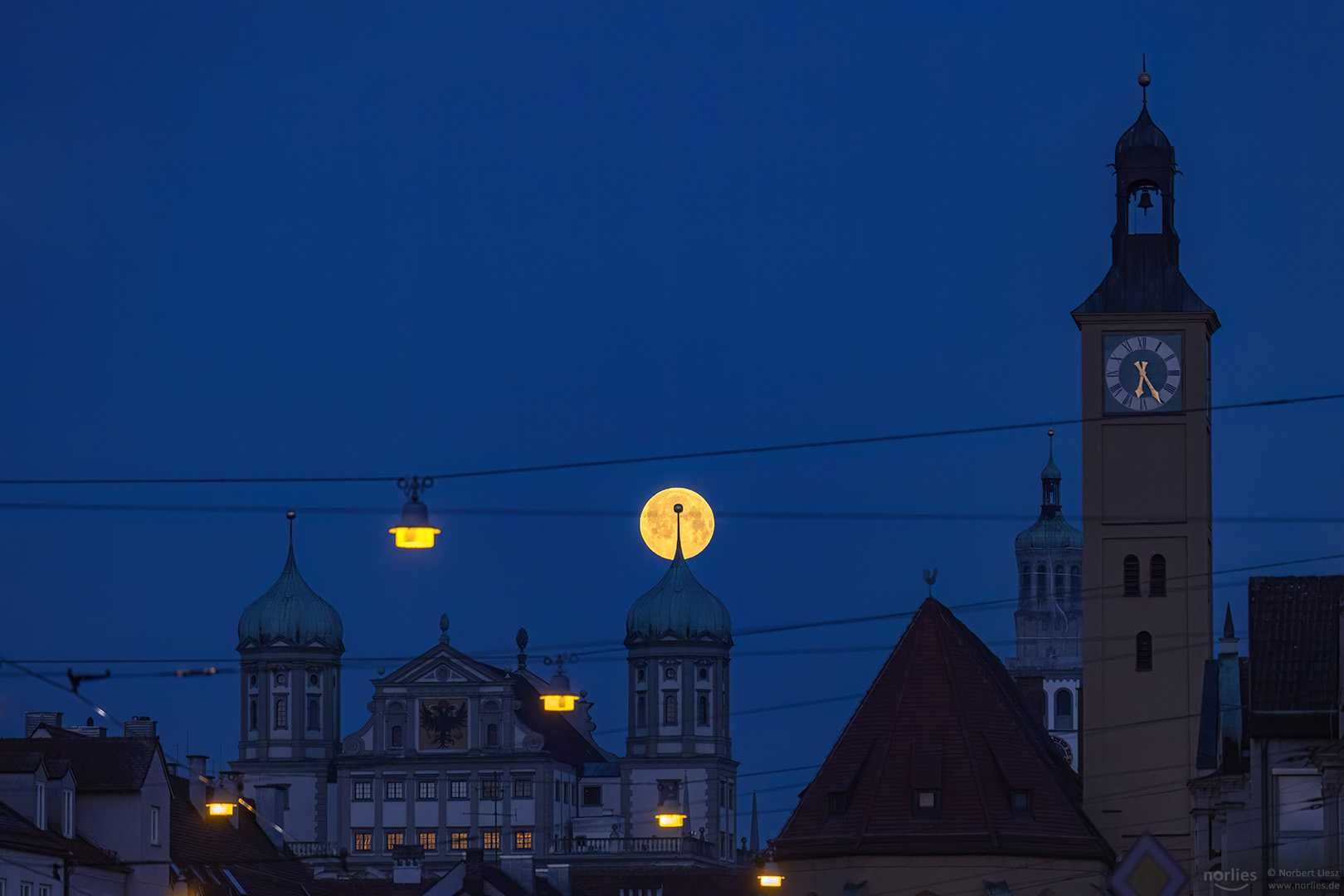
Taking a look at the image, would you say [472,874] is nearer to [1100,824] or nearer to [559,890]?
[559,890]

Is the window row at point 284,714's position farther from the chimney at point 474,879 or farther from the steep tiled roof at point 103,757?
the steep tiled roof at point 103,757

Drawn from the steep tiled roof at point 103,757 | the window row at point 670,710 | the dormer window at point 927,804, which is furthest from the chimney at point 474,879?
the window row at point 670,710

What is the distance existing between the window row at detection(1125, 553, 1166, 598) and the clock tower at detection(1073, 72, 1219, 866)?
0.03 meters

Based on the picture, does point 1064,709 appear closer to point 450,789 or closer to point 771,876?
point 450,789

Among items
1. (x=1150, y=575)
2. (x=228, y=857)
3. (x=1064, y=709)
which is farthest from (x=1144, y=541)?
(x=1064, y=709)

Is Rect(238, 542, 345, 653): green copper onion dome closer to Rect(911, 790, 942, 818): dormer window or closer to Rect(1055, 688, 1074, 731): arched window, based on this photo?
Rect(1055, 688, 1074, 731): arched window

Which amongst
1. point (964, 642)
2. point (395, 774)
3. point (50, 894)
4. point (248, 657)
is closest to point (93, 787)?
point (50, 894)

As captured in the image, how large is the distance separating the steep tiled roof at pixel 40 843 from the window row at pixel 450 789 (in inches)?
3333

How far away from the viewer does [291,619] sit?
151750 mm

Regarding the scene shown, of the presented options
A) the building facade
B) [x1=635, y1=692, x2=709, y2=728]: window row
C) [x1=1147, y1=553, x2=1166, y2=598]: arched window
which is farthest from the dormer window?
[x1=635, y1=692, x2=709, y2=728]: window row

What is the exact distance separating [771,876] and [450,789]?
273ft

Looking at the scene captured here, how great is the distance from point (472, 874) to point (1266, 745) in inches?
1999

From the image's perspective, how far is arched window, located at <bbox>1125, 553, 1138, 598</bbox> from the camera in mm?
70375

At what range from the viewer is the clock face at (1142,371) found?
70750mm
